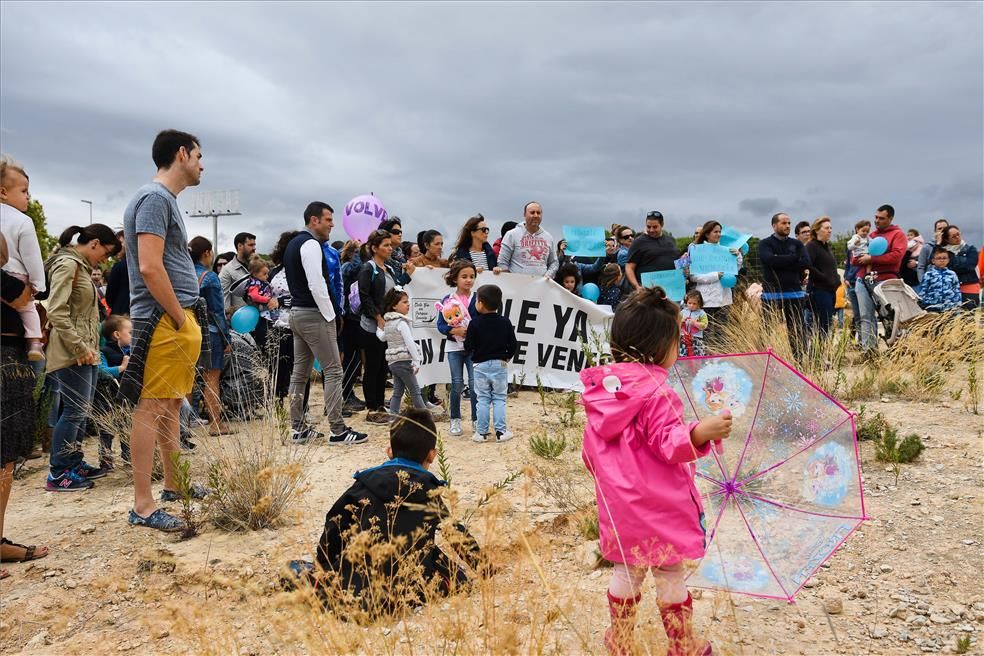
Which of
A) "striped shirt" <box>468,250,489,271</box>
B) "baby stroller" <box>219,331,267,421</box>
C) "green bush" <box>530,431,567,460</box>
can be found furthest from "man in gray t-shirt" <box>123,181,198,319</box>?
"striped shirt" <box>468,250,489,271</box>

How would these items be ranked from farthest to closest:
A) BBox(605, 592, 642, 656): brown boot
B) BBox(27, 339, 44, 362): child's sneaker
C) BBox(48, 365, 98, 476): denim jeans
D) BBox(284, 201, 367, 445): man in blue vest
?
1. BBox(284, 201, 367, 445): man in blue vest
2. BBox(48, 365, 98, 476): denim jeans
3. BBox(27, 339, 44, 362): child's sneaker
4. BBox(605, 592, 642, 656): brown boot

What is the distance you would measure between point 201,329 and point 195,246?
2.67m

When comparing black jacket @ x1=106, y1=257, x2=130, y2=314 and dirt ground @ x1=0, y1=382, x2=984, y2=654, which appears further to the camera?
black jacket @ x1=106, y1=257, x2=130, y2=314

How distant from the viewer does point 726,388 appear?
283 cm

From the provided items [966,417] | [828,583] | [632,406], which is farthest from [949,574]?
[966,417]

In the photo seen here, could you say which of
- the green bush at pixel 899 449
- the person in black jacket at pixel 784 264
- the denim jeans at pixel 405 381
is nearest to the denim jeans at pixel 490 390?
the denim jeans at pixel 405 381

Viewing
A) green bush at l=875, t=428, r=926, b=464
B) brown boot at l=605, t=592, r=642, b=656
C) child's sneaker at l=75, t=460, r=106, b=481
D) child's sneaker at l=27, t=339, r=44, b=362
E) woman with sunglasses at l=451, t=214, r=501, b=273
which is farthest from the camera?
woman with sunglasses at l=451, t=214, r=501, b=273

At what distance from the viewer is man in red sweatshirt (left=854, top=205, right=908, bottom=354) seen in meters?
9.34

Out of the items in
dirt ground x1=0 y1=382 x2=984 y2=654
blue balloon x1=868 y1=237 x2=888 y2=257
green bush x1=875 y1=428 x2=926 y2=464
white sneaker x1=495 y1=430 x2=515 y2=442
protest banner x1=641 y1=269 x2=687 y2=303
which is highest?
blue balloon x1=868 y1=237 x2=888 y2=257

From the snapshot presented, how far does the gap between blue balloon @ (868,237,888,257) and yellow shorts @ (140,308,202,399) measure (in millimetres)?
8653

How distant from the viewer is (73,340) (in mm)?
4863

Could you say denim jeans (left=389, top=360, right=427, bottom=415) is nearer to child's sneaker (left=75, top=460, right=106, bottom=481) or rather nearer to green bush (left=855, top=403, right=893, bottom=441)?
child's sneaker (left=75, top=460, right=106, bottom=481)

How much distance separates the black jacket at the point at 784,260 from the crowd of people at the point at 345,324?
0.03 meters

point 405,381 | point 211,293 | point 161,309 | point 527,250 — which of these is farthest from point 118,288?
point 527,250
